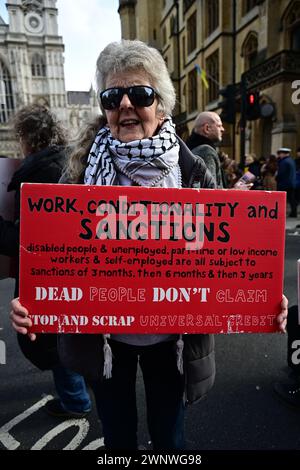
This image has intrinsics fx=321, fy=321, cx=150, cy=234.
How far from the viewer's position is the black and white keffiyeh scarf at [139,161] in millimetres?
1268

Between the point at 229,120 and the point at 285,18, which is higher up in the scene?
the point at 285,18

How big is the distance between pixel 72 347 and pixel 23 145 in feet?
4.38

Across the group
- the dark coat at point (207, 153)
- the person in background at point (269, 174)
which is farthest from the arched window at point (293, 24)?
the dark coat at point (207, 153)

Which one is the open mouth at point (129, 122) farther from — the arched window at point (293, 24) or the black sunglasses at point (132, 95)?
the arched window at point (293, 24)

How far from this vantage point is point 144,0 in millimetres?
33375

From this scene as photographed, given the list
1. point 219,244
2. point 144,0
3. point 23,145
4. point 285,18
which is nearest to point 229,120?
point 23,145

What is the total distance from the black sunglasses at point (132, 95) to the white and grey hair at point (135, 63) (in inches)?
2.5

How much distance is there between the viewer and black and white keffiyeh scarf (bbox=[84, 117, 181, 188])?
1268mm

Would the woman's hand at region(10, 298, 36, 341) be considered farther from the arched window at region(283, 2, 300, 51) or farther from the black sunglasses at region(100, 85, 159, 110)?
the arched window at region(283, 2, 300, 51)

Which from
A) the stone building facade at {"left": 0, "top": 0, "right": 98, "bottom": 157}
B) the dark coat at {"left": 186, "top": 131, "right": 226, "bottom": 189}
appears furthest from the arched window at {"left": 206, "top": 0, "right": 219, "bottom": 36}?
the stone building facade at {"left": 0, "top": 0, "right": 98, "bottom": 157}

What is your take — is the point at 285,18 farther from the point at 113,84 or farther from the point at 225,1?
the point at 113,84

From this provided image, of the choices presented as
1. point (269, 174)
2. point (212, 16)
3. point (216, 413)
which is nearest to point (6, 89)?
point (212, 16)

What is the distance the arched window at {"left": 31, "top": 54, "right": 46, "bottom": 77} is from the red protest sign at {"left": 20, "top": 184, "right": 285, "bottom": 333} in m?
70.3
